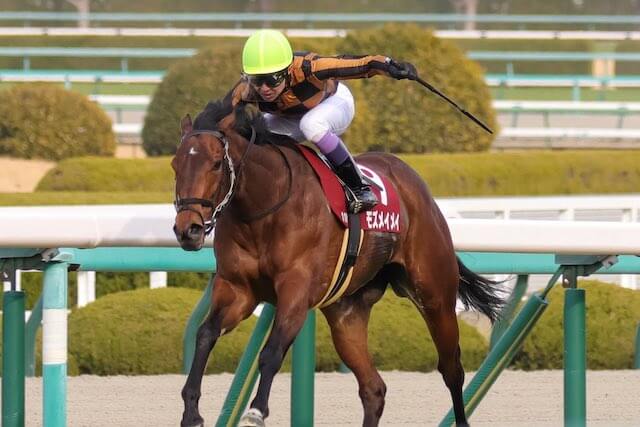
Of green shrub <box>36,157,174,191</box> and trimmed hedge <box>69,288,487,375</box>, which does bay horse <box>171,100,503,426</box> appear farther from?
green shrub <box>36,157,174,191</box>

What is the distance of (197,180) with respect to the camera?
3.61 meters

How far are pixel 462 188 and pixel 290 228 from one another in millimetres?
11054

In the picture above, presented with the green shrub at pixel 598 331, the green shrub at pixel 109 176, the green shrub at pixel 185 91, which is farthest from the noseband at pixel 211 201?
the green shrub at pixel 185 91

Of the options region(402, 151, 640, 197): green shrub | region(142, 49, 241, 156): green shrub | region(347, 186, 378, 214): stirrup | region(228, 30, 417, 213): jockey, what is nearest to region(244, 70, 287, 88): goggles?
region(228, 30, 417, 213): jockey

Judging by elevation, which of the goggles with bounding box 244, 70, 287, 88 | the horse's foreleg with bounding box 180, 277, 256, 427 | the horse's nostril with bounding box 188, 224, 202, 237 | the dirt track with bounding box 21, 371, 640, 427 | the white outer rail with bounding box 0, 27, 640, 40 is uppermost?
the goggles with bounding box 244, 70, 287, 88

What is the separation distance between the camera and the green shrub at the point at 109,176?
44.7ft

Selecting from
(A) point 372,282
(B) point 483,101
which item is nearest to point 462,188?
(B) point 483,101

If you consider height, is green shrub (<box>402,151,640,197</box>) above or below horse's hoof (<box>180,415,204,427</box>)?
below

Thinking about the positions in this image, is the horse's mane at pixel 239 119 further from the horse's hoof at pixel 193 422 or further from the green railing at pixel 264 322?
the horse's hoof at pixel 193 422

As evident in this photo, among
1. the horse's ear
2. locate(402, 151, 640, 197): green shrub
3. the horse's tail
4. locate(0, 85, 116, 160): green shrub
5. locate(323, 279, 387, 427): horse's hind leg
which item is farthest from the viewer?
locate(0, 85, 116, 160): green shrub

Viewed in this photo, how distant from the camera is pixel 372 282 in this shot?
4461mm

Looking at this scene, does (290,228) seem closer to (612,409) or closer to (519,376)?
(612,409)

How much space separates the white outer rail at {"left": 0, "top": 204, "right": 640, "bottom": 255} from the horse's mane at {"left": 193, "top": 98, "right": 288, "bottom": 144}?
0.30 metres

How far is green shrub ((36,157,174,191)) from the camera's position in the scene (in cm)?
1363
